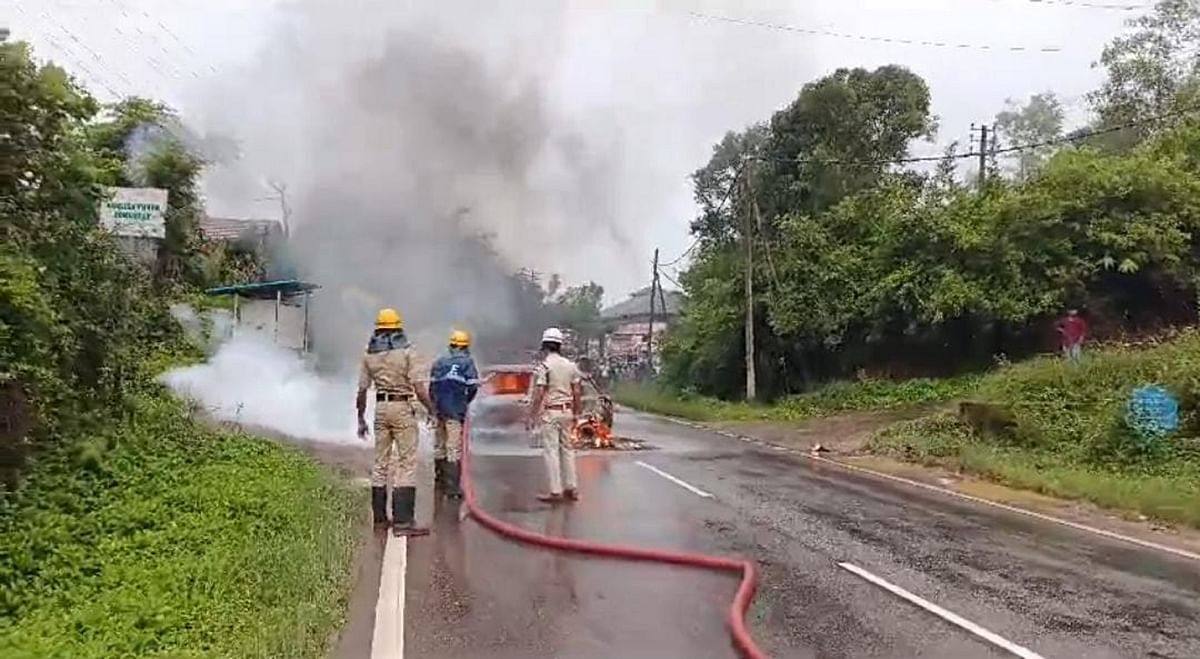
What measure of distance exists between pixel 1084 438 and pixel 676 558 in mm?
10525

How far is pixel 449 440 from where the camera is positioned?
1265 centimetres

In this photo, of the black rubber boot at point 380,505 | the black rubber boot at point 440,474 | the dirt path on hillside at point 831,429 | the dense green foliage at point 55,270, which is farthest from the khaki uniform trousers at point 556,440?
the dirt path on hillside at point 831,429

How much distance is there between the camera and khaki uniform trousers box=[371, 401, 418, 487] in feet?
34.8

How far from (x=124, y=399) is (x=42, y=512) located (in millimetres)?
4261

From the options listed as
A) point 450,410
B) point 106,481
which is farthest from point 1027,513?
point 106,481

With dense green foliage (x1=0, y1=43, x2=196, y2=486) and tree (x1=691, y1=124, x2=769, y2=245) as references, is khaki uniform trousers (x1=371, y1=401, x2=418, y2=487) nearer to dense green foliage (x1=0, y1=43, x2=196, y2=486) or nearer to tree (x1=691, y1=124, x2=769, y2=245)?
dense green foliage (x1=0, y1=43, x2=196, y2=486)

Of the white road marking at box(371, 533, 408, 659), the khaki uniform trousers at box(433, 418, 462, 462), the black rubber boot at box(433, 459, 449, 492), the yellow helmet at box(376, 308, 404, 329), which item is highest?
the yellow helmet at box(376, 308, 404, 329)

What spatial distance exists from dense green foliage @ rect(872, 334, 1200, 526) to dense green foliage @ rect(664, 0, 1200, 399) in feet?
19.3

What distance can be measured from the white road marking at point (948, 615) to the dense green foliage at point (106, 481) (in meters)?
3.61

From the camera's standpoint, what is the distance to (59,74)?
454 inches

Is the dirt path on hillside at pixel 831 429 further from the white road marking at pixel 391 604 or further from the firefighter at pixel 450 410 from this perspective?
the white road marking at pixel 391 604

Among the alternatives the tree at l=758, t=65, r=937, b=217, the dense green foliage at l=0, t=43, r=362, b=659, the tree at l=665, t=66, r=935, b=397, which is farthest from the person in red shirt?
the dense green foliage at l=0, t=43, r=362, b=659

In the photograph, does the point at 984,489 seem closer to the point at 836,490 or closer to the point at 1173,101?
the point at 836,490

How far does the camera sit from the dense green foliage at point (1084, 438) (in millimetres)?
14125
